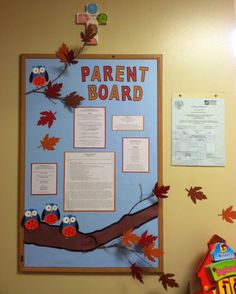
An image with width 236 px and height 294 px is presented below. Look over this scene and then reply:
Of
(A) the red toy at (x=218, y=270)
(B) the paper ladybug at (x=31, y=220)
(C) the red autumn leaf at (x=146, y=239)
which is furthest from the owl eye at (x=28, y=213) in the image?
(A) the red toy at (x=218, y=270)

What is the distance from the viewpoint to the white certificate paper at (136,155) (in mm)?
1419

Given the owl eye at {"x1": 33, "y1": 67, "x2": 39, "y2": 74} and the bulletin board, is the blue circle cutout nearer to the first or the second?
the bulletin board

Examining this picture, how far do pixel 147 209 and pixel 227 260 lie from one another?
390 mm

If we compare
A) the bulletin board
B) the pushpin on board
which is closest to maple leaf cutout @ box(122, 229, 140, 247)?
the bulletin board

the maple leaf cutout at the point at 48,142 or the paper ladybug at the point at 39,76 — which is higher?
the paper ladybug at the point at 39,76

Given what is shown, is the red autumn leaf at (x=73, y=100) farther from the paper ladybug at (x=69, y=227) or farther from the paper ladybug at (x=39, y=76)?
the paper ladybug at (x=69, y=227)

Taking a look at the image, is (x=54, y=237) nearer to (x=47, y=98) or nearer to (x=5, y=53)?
(x=47, y=98)

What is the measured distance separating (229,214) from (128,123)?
610 mm

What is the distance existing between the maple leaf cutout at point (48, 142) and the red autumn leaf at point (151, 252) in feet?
2.01

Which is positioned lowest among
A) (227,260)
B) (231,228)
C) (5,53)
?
(227,260)

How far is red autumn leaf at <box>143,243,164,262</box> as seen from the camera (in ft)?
4.52

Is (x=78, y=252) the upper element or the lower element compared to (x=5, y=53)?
lower

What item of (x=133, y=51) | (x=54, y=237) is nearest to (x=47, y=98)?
(x=133, y=51)

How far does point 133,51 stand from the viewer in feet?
→ 4.75
